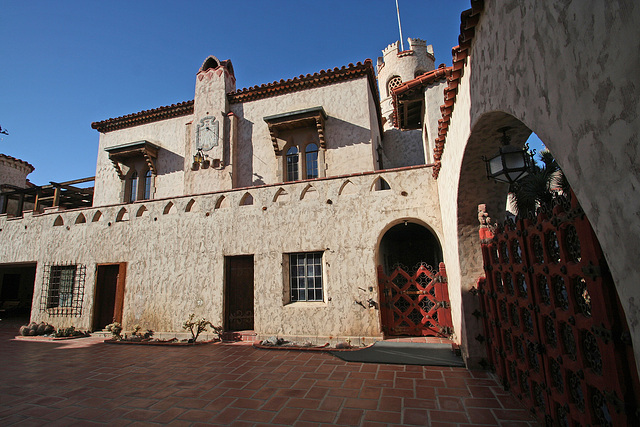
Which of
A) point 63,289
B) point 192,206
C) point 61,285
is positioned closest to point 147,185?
point 61,285

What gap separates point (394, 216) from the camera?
26.9 feet

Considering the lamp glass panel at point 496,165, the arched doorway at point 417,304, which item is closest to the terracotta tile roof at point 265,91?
the arched doorway at point 417,304

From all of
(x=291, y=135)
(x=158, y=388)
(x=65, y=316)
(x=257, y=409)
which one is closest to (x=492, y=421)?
(x=257, y=409)

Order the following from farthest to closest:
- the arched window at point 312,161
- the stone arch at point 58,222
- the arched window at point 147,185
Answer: the arched window at point 147,185
the arched window at point 312,161
the stone arch at point 58,222

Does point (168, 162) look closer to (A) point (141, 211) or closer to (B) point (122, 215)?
(B) point (122, 215)

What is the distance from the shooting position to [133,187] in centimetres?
1502

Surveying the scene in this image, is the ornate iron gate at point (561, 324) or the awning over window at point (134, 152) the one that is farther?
the awning over window at point (134, 152)

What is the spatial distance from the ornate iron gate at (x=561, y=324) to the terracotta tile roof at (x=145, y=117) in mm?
14490

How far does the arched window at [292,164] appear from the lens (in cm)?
1275

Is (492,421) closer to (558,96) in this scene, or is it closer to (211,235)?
(558,96)

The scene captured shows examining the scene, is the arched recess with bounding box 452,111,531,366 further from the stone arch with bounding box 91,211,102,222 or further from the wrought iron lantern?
the stone arch with bounding box 91,211,102,222

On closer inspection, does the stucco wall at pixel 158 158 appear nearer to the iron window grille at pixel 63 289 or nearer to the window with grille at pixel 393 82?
the iron window grille at pixel 63 289

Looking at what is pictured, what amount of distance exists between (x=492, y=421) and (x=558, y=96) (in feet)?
13.0

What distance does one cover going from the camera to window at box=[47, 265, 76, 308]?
1143cm
